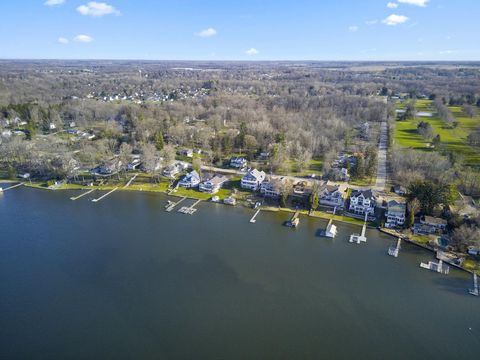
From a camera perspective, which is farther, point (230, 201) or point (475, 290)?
point (230, 201)

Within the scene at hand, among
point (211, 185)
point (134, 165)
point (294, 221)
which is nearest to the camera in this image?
point (294, 221)

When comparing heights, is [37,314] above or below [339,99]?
below

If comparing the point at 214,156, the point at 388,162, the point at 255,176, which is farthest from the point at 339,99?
the point at 255,176

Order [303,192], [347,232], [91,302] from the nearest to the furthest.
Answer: [91,302]
[347,232]
[303,192]

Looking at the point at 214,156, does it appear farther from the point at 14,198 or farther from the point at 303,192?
the point at 14,198

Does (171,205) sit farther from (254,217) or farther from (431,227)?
(431,227)

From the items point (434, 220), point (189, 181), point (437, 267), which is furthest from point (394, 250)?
point (189, 181)

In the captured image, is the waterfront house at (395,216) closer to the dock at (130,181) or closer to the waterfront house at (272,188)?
the waterfront house at (272,188)
